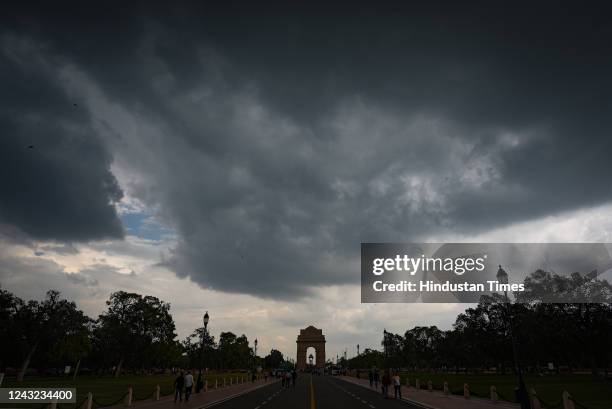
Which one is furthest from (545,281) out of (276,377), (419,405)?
(276,377)

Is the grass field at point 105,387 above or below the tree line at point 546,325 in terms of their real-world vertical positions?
below

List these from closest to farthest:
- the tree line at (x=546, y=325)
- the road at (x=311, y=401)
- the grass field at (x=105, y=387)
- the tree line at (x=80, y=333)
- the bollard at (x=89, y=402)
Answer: the bollard at (x=89, y=402)
the road at (x=311, y=401)
the grass field at (x=105, y=387)
the tree line at (x=546, y=325)
the tree line at (x=80, y=333)

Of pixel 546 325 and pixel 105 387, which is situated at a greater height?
pixel 546 325

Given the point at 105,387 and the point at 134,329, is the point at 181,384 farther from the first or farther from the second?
the point at 134,329

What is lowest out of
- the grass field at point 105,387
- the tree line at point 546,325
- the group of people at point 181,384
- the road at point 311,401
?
the grass field at point 105,387

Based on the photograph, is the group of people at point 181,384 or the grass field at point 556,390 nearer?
the grass field at point 556,390

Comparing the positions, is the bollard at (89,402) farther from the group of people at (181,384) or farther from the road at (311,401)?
the group of people at (181,384)

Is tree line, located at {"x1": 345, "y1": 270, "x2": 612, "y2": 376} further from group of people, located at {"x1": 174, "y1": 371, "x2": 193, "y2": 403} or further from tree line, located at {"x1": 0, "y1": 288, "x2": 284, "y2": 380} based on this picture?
tree line, located at {"x1": 0, "y1": 288, "x2": 284, "y2": 380}

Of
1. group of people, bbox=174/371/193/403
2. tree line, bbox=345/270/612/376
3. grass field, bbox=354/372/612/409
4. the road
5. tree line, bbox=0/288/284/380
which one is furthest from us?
tree line, bbox=0/288/284/380

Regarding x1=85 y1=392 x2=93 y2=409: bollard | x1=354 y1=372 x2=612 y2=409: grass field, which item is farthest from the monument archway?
x1=85 y1=392 x2=93 y2=409: bollard

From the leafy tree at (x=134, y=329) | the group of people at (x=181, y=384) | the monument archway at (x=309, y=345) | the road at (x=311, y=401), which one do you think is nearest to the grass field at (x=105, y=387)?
the group of people at (x=181, y=384)

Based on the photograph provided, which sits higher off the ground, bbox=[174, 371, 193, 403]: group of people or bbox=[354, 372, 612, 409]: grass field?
bbox=[174, 371, 193, 403]: group of people

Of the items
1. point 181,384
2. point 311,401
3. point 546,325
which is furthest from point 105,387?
point 546,325

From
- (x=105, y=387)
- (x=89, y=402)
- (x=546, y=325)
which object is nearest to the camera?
(x=89, y=402)
